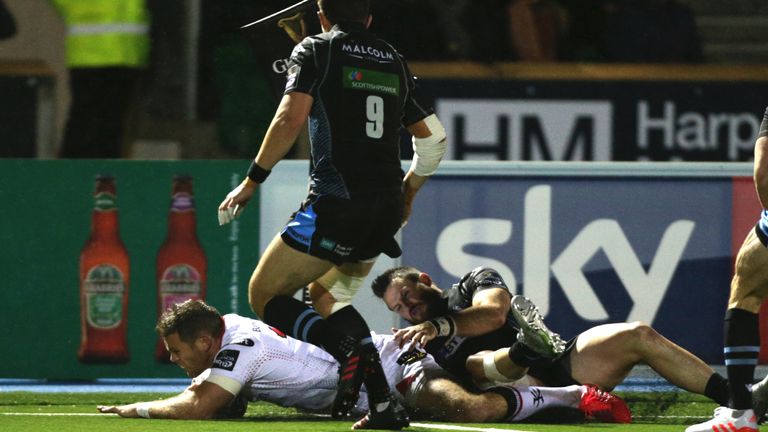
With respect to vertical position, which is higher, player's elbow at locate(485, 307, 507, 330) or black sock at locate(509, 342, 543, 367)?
player's elbow at locate(485, 307, 507, 330)

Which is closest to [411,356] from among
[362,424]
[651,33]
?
[362,424]

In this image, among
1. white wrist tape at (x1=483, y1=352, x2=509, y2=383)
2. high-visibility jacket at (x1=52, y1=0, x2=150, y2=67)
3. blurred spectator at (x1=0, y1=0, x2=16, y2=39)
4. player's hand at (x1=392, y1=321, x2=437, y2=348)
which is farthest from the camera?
blurred spectator at (x1=0, y1=0, x2=16, y2=39)

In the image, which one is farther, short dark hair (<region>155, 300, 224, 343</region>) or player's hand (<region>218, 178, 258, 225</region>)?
short dark hair (<region>155, 300, 224, 343</region>)

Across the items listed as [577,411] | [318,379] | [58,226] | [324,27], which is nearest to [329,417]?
[318,379]

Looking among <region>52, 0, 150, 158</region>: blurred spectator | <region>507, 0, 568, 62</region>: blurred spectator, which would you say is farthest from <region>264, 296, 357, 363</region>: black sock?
<region>507, 0, 568, 62</region>: blurred spectator

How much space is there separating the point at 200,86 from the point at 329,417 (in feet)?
16.9

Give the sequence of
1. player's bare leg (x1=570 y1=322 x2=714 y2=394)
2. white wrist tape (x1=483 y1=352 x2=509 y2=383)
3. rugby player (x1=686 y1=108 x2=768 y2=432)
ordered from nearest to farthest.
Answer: rugby player (x1=686 y1=108 x2=768 y2=432) < player's bare leg (x1=570 y1=322 x2=714 y2=394) < white wrist tape (x1=483 y1=352 x2=509 y2=383)

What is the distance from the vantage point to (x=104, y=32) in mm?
10773

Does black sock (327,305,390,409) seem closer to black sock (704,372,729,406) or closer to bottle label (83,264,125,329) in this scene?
black sock (704,372,729,406)

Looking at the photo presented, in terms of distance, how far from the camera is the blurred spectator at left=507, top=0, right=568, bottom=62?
476 inches

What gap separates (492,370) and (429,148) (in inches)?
39.9

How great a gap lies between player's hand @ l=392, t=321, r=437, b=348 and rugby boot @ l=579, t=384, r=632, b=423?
80cm

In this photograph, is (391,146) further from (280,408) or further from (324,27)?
(280,408)

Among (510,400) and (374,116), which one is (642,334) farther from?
(374,116)
